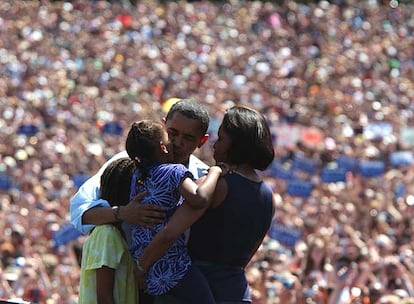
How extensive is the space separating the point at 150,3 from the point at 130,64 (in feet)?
20.9

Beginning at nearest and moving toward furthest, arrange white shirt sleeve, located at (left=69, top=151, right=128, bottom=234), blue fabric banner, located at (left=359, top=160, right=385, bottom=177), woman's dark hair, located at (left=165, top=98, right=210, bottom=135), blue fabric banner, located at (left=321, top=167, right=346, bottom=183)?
woman's dark hair, located at (left=165, top=98, right=210, bottom=135)
white shirt sleeve, located at (left=69, top=151, right=128, bottom=234)
blue fabric banner, located at (left=321, top=167, right=346, bottom=183)
blue fabric banner, located at (left=359, top=160, right=385, bottom=177)

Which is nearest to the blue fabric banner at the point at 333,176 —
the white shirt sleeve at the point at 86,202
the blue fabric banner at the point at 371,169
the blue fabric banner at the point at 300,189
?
the blue fabric banner at the point at 371,169

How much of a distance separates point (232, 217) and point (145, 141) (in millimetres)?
382

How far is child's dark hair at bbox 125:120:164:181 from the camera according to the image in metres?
4.36

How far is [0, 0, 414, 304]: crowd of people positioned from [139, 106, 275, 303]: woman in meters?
3.83

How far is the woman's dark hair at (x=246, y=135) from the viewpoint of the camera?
4355mm

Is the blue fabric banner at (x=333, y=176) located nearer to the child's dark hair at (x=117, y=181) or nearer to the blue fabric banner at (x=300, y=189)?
the blue fabric banner at (x=300, y=189)

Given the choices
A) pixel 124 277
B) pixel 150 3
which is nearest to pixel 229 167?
pixel 124 277

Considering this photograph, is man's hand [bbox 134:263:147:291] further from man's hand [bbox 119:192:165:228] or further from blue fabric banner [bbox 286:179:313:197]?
blue fabric banner [bbox 286:179:313:197]

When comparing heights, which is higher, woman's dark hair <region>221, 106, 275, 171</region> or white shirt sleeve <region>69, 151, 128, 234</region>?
woman's dark hair <region>221, 106, 275, 171</region>

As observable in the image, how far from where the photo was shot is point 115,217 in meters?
4.43

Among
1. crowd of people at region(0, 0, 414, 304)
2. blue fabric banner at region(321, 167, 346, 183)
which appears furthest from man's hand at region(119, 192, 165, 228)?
blue fabric banner at region(321, 167, 346, 183)

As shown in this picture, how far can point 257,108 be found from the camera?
782 inches

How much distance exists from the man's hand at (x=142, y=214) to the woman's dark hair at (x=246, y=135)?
307 mm
